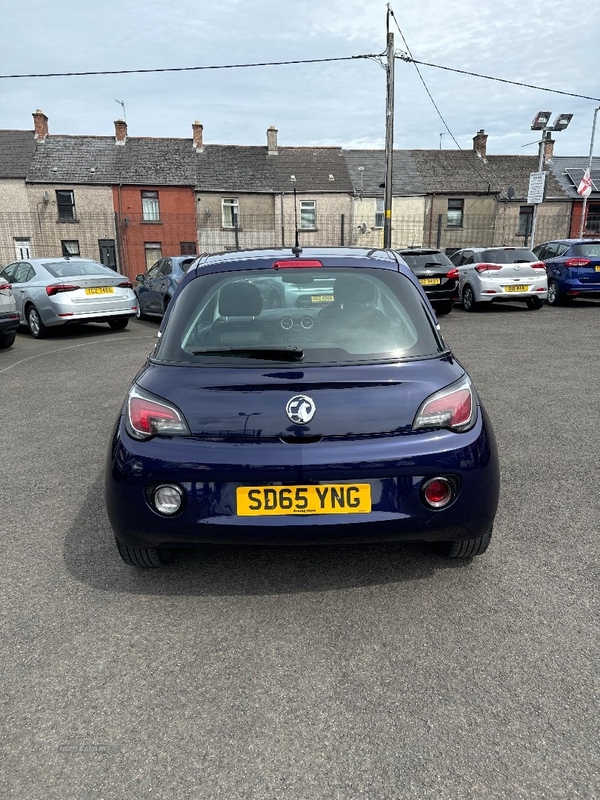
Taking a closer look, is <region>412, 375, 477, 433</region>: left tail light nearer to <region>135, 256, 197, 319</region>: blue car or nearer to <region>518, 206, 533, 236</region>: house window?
<region>135, 256, 197, 319</region>: blue car

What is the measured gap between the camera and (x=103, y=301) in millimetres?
11047

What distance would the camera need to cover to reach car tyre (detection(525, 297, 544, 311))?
14.5m

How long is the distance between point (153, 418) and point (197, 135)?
36160 mm

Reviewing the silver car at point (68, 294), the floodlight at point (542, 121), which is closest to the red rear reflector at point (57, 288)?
the silver car at point (68, 294)

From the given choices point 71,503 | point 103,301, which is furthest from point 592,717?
point 103,301

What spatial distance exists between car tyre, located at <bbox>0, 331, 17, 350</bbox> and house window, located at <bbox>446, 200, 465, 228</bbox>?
3030cm

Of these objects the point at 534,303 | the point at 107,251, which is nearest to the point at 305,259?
the point at 534,303

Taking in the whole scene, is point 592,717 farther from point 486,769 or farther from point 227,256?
point 227,256

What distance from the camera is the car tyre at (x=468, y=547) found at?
2.82 m

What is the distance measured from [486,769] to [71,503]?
285 cm

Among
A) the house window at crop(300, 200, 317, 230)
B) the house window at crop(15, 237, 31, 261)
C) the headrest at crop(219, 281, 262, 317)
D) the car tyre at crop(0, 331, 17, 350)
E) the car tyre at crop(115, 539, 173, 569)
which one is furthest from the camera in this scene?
the house window at crop(300, 200, 317, 230)

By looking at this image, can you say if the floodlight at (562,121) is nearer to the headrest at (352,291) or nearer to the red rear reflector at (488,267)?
the red rear reflector at (488,267)

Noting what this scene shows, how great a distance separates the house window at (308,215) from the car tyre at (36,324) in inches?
994

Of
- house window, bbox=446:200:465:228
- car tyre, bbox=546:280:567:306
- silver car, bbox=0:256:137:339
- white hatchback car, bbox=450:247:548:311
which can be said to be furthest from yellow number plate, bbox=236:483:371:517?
house window, bbox=446:200:465:228
